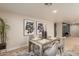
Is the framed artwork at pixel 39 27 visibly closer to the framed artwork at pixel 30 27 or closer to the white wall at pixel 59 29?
the framed artwork at pixel 30 27

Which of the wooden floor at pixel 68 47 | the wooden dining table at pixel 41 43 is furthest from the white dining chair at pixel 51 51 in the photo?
the wooden floor at pixel 68 47

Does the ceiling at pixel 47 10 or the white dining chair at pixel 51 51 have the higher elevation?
the ceiling at pixel 47 10

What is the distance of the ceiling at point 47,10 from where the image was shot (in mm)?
2014

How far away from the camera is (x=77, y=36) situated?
6.99 feet

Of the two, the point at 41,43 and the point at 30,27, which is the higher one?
the point at 30,27

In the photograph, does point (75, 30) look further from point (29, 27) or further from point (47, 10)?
point (29, 27)

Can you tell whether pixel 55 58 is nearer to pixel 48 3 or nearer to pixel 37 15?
pixel 37 15

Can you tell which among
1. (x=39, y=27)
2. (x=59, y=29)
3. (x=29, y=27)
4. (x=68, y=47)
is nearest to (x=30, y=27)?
(x=29, y=27)

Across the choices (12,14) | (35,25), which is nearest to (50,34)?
(35,25)

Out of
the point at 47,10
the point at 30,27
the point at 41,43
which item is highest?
the point at 47,10

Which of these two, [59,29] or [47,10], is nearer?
[47,10]

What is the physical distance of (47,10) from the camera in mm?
2072

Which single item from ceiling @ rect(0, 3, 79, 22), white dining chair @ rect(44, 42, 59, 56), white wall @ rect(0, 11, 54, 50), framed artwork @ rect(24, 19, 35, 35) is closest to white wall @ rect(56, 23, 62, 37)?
ceiling @ rect(0, 3, 79, 22)

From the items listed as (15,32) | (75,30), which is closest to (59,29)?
(75,30)
